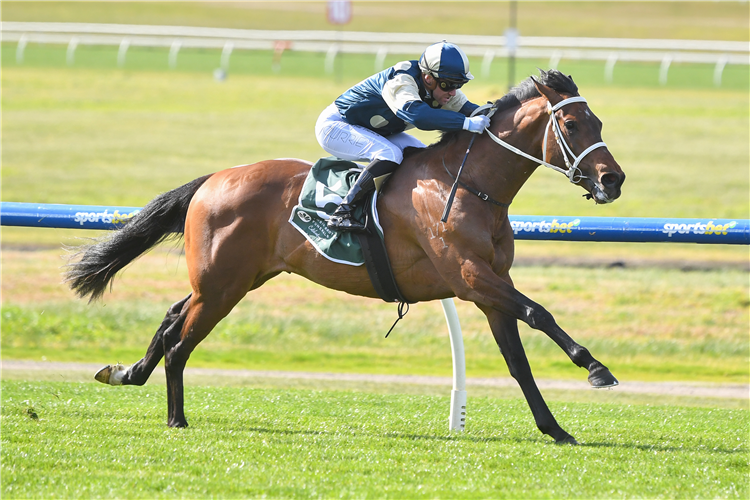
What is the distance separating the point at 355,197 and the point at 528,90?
1.21 meters

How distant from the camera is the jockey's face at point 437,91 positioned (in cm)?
561

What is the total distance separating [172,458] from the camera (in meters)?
4.67

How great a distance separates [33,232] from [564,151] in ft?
40.9

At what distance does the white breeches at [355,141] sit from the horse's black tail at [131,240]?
967 millimetres

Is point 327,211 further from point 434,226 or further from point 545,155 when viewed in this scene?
point 545,155

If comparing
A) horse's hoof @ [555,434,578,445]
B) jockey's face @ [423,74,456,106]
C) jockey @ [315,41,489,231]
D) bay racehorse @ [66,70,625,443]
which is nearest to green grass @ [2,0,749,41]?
jockey @ [315,41,489,231]

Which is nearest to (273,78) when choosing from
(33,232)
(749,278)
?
(33,232)

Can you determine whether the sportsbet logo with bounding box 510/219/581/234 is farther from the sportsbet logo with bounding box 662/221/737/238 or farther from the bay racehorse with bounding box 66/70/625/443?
the bay racehorse with bounding box 66/70/625/443

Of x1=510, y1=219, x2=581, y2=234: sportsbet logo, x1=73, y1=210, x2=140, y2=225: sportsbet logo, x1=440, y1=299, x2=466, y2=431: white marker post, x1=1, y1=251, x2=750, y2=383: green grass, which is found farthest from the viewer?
x1=1, y1=251, x2=750, y2=383: green grass

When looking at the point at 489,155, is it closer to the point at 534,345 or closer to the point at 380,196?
the point at 380,196

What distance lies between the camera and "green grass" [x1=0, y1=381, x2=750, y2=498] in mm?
4230

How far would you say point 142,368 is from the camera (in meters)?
5.96

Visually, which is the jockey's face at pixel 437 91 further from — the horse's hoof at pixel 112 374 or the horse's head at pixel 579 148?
the horse's hoof at pixel 112 374

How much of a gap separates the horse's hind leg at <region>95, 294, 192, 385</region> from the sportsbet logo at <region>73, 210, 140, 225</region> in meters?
1.20
